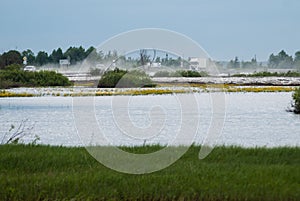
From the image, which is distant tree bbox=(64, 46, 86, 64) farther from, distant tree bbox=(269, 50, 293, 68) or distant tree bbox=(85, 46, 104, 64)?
distant tree bbox=(85, 46, 104, 64)

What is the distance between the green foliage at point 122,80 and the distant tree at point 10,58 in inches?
762

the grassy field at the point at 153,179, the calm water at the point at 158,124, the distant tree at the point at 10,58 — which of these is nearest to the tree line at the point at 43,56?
the distant tree at the point at 10,58

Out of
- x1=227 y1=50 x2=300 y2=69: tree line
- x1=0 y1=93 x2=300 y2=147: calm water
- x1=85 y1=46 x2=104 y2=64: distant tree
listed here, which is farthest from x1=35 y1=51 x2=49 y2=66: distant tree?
x1=85 y1=46 x2=104 y2=64: distant tree

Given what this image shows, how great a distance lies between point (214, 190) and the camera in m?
5.47

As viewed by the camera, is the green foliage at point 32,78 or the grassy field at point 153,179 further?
the green foliage at point 32,78

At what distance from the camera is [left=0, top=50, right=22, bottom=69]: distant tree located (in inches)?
1916

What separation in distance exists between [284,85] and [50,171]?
2921 centimetres

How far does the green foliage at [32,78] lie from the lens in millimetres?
33688

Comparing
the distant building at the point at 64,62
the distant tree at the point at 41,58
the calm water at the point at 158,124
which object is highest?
the distant tree at the point at 41,58

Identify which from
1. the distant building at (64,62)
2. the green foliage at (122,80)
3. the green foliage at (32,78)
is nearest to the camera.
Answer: the green foliage at (122,80)

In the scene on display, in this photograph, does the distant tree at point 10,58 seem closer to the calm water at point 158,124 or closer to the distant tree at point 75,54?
the distant tree at point 75,54

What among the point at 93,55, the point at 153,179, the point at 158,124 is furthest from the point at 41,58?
the point at 153,179

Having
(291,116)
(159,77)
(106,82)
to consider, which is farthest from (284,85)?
(291,116)

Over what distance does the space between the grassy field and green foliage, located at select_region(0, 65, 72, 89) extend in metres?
26.9
